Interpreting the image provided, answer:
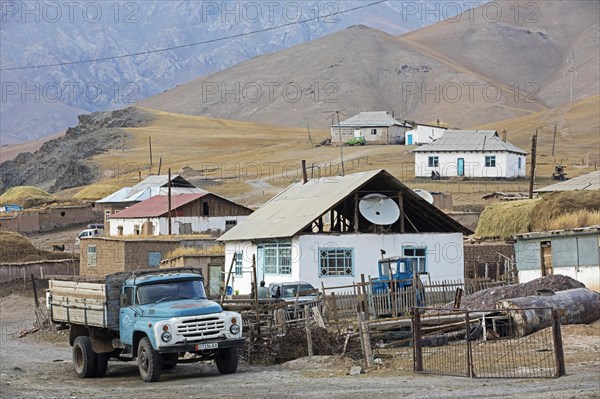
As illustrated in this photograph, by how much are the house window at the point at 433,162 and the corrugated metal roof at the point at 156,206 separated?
32.8m

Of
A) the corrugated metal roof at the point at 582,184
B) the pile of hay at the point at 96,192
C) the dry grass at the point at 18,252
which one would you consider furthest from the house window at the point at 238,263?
the pile of hay at the point at 96,192

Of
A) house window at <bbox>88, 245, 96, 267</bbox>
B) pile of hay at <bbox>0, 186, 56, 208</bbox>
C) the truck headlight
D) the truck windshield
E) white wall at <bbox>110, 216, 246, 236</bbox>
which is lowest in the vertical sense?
the truck headlight

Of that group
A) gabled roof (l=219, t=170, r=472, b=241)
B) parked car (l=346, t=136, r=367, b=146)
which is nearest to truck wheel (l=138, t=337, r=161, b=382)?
gabled roof (l=219, t=170, r=472, b=241)

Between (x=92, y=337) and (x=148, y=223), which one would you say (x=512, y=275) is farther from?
(x=148, y=223)

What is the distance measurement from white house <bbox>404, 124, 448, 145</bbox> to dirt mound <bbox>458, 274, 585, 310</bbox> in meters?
100

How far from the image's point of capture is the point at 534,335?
27.2m

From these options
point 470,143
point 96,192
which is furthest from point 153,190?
point 470,143

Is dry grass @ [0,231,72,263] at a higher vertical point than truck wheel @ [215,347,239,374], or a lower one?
higher

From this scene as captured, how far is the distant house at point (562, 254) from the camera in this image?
36.7 meters

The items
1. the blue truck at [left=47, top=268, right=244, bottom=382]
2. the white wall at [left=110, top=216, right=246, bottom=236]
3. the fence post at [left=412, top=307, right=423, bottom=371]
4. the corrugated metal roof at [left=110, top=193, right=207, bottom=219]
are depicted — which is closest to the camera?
the fence post at [left=412, top=307, right=423, bottom=371]

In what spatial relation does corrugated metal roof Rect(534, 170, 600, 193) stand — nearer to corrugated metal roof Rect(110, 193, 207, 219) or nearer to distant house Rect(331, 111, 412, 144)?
corrugated metal roof Rect(110, 193, 207, 219)

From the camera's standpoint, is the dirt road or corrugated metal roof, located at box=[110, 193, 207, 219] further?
corrugated metal roof, located at box=[110, 193, 207, 219]

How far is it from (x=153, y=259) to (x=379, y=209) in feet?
64.9

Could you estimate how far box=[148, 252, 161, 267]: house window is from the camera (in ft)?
184
